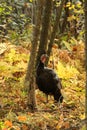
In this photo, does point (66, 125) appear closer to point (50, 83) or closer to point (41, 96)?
point (50, 83)

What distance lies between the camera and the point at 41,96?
308 inches

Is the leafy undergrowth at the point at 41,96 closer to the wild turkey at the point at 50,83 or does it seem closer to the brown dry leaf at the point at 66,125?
the brown dry leaf at the point at 66,125

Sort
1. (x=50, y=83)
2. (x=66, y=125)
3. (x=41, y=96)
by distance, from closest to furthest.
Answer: (x=66, y=125)
(x=50, y=83)
(x=41, y=96)

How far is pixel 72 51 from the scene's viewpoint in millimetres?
11898

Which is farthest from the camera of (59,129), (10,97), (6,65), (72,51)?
(72,51)

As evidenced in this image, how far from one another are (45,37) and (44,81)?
1065 millimetres

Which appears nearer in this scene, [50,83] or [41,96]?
[50,83]

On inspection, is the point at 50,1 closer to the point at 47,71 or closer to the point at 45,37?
the point at 45,37

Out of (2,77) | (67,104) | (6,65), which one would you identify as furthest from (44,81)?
(6,65)

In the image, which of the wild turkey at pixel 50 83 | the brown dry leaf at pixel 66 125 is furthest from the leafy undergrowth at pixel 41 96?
the wild turkey at pixel 50 83

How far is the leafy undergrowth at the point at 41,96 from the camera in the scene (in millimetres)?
5441

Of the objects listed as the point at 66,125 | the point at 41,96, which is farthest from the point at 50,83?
the point at 66,125

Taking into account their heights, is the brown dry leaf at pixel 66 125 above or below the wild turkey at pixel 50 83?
below

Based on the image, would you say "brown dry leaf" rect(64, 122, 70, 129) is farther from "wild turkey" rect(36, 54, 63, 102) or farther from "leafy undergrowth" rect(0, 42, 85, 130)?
"wild turkey" rect(36, 54, 63, 102)
